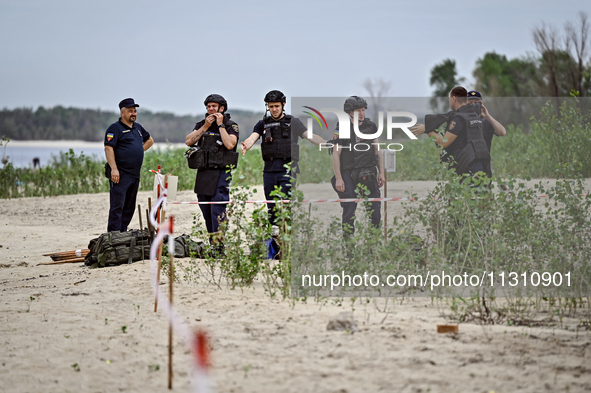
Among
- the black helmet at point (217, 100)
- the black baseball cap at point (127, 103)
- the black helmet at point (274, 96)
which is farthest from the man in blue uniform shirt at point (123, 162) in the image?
the black helmet at point (274, 96)

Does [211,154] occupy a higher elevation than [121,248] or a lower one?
higher

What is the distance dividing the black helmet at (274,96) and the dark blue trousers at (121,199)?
6.80ft

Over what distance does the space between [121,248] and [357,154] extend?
302 centimetres

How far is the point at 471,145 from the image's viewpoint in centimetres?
639

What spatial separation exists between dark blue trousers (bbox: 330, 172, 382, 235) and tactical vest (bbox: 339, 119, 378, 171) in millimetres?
115

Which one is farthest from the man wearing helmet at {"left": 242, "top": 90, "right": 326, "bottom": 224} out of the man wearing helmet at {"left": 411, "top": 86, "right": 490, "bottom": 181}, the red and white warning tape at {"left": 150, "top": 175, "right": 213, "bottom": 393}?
the red and white warning tape at {"left": 150, "top": 175, "right": 213, "bottom": 393}

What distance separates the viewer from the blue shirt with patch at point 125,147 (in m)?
8.30

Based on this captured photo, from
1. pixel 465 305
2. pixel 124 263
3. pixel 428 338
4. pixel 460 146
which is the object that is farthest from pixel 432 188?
pixel 124 263

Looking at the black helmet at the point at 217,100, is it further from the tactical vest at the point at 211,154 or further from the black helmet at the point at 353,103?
the black helmet at the point at 353,103

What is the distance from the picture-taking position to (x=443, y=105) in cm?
661

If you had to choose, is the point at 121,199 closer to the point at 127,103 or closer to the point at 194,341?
the point at 127,103

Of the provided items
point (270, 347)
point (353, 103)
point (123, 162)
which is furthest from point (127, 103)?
point (270, 347)

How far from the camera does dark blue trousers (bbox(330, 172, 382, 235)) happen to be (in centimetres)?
608

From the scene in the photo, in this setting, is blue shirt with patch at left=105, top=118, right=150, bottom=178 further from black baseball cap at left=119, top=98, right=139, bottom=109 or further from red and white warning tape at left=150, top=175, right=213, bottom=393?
red and white warning tape at left=150, top=175, right=213, bottom=393
